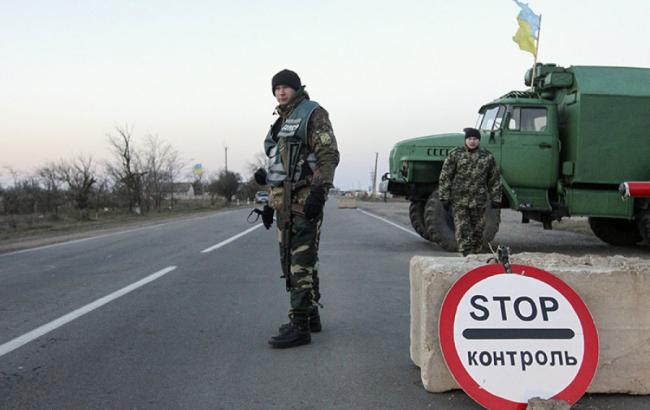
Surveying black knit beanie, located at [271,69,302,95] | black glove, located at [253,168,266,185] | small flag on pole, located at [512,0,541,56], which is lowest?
black glove, located at [253,168,266,185]

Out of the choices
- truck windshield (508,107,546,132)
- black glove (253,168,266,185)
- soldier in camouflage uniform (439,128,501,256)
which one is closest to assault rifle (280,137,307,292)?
black glove (253,168,266,185)

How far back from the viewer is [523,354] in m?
3.04

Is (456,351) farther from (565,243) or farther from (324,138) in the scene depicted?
(565,243)

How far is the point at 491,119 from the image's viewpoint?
429 inches

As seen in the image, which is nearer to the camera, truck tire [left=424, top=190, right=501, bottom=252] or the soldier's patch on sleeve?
the soldier's patch on sleeve

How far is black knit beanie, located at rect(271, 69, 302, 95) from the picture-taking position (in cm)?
445

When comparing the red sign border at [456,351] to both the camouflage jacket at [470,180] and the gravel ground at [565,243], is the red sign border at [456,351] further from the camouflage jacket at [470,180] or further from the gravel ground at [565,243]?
the gravel ground at [565,243]

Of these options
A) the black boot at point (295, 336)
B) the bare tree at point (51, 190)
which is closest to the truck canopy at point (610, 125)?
the black boot at point (295, 336)

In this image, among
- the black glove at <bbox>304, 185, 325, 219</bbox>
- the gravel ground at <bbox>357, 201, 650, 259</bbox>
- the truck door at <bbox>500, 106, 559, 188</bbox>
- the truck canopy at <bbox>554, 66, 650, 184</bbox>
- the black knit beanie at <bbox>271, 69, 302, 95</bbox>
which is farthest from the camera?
the gravel ground at <bbox>357, 201, 650, 259</bbox>

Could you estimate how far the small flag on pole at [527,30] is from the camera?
1227cm

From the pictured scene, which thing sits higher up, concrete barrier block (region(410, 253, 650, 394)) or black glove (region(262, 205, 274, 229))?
black glove (region(262, 205, 274, 229))

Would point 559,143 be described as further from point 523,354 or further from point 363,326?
point 523,354

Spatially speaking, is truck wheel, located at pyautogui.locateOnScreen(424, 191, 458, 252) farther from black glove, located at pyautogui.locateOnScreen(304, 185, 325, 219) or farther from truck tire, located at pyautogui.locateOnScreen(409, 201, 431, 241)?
black glove, located at pyautogui.locateOnScreen(304, 185, 325, 219)

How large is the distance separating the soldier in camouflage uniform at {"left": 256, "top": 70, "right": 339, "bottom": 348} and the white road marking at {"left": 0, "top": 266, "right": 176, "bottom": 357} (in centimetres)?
195
